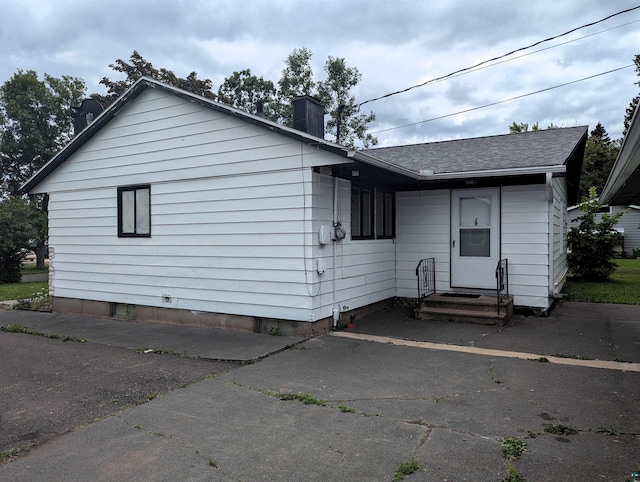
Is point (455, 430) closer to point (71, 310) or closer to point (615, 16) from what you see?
point (71, 310)

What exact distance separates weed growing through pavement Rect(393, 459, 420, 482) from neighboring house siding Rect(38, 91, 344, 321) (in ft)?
12.6

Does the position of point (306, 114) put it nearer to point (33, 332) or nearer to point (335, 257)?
point (335, 257)

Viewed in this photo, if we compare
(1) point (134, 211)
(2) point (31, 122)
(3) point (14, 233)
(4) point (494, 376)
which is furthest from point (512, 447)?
(2) point (31, 122)

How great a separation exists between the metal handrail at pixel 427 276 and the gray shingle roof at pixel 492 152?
1867 mm

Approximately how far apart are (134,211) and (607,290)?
1168 cm

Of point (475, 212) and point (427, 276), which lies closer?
point (475, 212)

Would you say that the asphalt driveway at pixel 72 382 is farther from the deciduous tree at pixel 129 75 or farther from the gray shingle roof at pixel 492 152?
the deciduous tree at pixel 129 75

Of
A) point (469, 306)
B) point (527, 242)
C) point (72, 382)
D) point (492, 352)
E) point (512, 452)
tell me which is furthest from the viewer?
point (527, 242)

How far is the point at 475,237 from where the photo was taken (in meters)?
8.80

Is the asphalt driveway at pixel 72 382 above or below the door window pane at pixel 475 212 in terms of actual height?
below

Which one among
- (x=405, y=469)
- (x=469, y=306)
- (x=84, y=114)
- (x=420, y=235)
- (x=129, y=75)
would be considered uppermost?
(x=129, y=75)

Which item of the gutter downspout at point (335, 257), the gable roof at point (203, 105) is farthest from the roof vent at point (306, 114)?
the gutter downspout at point (335, 257)

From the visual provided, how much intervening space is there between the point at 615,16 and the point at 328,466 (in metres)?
10.9

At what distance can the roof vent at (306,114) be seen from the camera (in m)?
7.88
